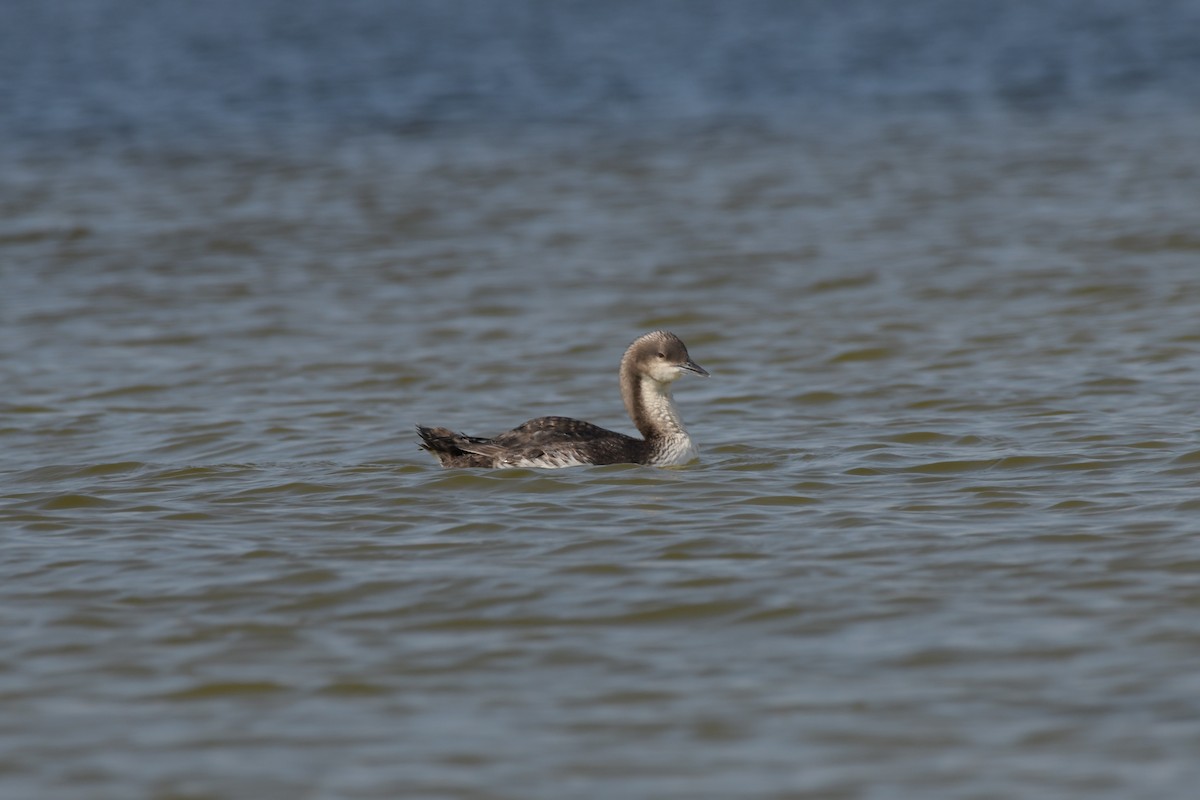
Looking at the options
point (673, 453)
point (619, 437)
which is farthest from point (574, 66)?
point (673, 453)

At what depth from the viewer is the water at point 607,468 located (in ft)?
22.0

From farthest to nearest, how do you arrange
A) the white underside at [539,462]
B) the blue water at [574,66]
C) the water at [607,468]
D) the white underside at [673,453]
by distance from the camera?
the blue water at [574,66] → the white underside at [673,453] → the white underside at [539,462] → the water at [607,468]

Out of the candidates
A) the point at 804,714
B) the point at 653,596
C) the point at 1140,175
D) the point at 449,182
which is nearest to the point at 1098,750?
the point at 804,714

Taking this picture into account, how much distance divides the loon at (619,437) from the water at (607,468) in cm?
18

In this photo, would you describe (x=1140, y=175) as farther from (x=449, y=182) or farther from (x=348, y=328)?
(x=348, y=328)

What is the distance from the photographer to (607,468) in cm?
1126

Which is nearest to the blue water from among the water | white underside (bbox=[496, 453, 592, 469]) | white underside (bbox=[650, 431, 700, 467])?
the water

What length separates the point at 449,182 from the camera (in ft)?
78.4

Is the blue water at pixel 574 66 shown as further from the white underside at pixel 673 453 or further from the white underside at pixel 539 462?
the white underside at pixel 539 462

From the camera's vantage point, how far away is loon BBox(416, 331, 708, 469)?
1095 centimetres

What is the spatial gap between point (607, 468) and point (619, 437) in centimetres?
32

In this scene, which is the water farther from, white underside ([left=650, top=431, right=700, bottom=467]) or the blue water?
the blue water

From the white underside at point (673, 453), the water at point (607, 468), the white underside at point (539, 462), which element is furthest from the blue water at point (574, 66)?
the white underside at point (539, 462)

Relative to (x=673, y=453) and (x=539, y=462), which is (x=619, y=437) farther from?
(x=539, y=462)
